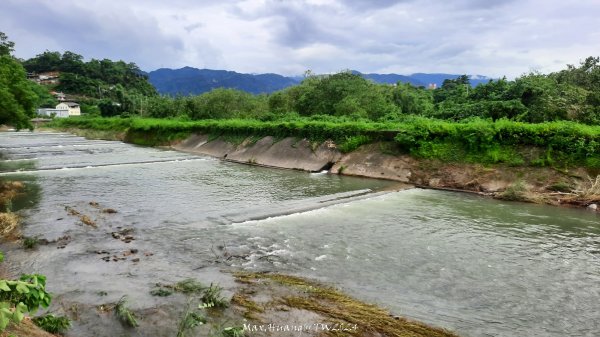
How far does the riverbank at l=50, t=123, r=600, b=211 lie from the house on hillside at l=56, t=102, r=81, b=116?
245 ft

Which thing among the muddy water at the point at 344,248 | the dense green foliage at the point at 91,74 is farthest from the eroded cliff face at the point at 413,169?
the dense green foliage at the point at 91,74

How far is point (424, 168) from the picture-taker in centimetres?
2156

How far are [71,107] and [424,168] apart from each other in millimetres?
97457

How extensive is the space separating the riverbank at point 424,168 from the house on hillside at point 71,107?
245 ft

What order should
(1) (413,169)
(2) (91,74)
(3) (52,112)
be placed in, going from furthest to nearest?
(2) (91,74) → (3) (52,112) → (1) (413,169)

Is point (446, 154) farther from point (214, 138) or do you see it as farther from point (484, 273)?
point (214, 138)

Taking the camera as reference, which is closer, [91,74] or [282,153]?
[282,153]

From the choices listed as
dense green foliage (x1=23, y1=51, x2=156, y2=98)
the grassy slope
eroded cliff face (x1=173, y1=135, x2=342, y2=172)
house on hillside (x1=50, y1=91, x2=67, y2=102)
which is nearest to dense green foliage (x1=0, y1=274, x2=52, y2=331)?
the grassy slope

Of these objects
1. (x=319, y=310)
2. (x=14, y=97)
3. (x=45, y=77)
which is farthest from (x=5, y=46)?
(x=45, y=77)

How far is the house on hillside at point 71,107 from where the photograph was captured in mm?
92688

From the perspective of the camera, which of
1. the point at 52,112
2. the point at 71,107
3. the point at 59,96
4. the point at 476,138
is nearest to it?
the point at 476,138

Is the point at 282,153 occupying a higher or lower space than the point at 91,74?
lower

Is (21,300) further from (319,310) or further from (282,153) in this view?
(282,153)

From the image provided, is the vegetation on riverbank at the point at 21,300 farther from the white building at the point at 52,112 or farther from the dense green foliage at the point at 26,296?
the white building at the point at 52,112
